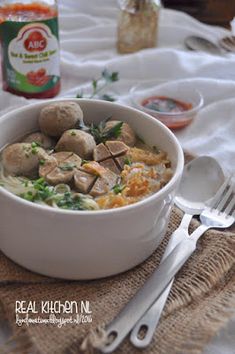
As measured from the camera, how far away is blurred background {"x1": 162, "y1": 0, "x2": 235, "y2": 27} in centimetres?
208

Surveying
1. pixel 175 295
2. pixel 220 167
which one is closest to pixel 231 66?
pixel 220 167

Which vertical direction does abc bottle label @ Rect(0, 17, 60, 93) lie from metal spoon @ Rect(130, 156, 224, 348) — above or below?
above

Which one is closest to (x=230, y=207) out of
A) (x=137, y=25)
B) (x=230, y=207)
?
(x=230, y=207)

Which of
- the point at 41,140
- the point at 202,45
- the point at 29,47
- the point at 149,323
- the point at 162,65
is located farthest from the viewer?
the point at 202,45

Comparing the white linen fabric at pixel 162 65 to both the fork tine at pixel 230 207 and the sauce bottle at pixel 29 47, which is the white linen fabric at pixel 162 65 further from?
the fork tine at pixel 230 207

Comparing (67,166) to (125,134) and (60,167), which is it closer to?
(60,167)

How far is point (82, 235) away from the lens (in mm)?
869

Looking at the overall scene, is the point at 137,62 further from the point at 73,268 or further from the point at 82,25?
the point at 73,268

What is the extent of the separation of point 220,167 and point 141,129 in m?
0.22

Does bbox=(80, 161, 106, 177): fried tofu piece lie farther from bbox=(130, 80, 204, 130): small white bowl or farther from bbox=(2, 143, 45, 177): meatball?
bbox=(130, 80, 204, 130): small white bowl

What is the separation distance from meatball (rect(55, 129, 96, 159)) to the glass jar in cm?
77

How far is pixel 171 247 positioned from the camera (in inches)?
39.7

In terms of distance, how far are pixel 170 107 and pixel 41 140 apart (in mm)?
552

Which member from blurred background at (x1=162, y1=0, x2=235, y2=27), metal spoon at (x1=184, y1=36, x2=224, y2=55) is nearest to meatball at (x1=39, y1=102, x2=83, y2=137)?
metal spoon at (x1=184, y1=36, x2=224, y2=55)
